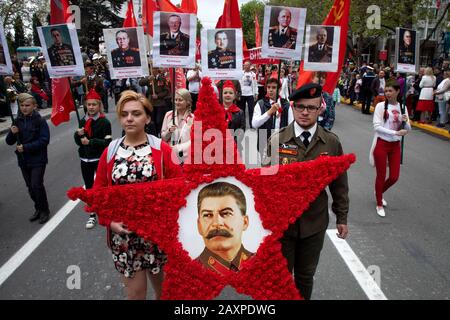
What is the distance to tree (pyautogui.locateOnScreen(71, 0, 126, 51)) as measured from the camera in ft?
109

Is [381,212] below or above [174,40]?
below

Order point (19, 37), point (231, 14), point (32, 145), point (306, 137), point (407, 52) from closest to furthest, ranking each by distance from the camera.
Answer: point (306, 137) < point (32, 145) < point (231, 14) < point (407, 52) < point (19, 37)

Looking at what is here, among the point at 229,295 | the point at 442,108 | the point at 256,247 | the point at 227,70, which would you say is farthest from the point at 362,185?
the point at 442,108

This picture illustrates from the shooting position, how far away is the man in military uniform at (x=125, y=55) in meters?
4.69

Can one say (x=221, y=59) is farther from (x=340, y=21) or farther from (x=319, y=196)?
(x=319, y=196)

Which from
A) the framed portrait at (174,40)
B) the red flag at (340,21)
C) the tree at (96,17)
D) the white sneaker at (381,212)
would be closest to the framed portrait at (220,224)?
the framed portrait at (174,40)

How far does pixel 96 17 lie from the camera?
35.0 meters

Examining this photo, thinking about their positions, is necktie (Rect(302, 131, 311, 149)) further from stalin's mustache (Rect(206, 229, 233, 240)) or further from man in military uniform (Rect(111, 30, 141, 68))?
man in military uniform (Rect(111, 30, 141, 68))

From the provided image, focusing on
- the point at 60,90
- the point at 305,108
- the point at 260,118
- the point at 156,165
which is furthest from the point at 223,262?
the point at 60,90

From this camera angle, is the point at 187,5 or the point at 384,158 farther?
the point at 187,5

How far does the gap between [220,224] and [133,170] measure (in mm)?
742

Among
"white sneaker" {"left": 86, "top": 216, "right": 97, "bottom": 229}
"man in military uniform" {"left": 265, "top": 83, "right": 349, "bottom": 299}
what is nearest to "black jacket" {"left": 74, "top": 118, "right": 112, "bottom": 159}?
"white sneaker" {"left": 86, "top": 216, "right": 97, "bottom": 229}

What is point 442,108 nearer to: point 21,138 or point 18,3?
point 21,138

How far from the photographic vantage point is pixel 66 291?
11.1 ft
